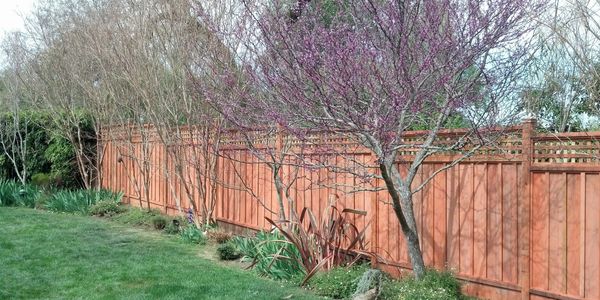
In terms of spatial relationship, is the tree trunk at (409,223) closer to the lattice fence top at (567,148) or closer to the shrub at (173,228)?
the lattice fence top at (567,148)

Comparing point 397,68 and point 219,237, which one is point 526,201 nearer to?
point 397,68

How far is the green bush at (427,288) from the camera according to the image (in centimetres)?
530

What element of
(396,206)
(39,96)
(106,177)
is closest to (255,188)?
(396,206)

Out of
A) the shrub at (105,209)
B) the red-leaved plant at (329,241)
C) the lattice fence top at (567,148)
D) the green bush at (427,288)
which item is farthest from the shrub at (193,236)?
the lattice fence top at (567,148)

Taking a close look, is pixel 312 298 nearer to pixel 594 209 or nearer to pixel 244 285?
pixel 244 285

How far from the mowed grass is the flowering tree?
2.01 m

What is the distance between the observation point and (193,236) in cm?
950

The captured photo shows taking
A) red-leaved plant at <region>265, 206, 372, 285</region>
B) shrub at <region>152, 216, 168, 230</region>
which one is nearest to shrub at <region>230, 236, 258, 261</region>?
red-leaved plant at <region>265, 206, 372, 285</region>

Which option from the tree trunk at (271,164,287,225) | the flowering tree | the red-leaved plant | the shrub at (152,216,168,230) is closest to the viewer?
the flowering tree

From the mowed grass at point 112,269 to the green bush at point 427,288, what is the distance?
2.84ft

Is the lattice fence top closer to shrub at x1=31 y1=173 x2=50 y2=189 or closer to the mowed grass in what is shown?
the mowed grass

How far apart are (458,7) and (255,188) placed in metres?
5.06

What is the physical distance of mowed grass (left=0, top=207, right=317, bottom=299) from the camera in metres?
6.12

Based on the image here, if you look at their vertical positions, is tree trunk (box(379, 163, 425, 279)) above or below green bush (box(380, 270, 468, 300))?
above
